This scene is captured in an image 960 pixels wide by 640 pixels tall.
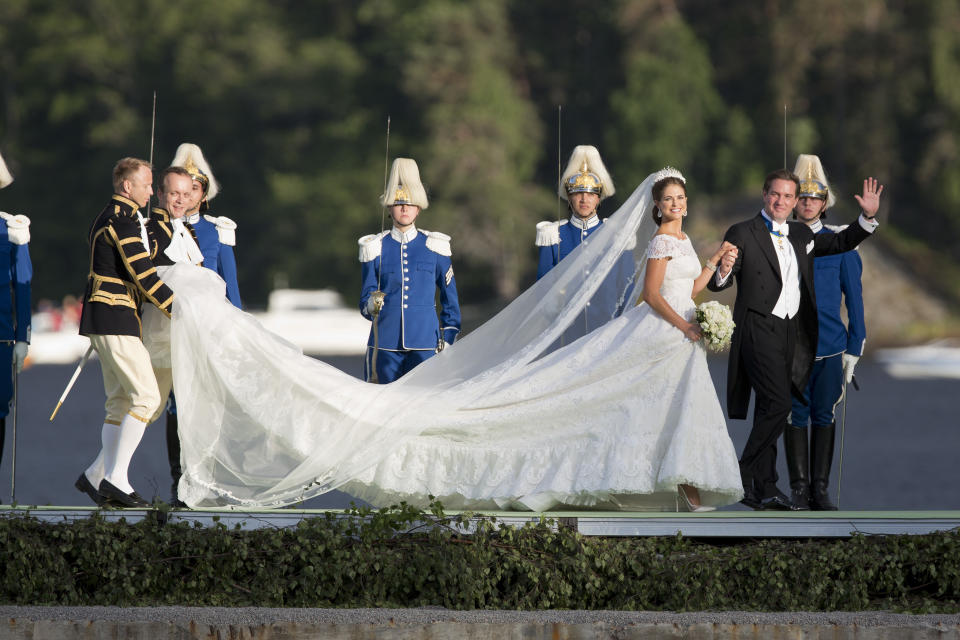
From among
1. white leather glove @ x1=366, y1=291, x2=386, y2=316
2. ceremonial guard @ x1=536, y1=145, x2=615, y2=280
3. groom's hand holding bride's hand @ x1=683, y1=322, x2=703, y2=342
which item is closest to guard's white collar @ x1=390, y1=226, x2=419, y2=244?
white leather glove @ x1=366, y1=291, x2=386, y2=316

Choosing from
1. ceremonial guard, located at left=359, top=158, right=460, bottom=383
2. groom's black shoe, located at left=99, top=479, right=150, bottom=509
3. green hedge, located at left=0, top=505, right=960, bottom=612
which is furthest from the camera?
ceremonial guard, located at left=359, top=158, right=460, bottom=383

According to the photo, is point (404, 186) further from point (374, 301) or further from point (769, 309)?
point (769, 309)

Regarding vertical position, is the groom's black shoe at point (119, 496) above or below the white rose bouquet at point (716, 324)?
below

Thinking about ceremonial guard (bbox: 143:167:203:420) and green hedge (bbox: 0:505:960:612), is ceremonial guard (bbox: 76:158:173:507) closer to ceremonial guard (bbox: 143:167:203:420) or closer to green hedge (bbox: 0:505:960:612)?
ceremonial guard (bbox: 143:167:203:420)

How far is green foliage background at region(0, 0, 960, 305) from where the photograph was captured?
42938 millimetres

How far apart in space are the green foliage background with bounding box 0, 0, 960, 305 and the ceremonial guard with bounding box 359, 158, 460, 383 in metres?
33.2

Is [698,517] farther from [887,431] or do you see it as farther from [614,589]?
[887,431]

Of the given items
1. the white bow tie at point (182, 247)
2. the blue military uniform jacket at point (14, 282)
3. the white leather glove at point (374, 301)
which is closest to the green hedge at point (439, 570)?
the blue military uniform jacket at point (14, 282)

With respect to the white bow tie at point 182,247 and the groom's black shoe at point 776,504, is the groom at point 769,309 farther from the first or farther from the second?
the white bow tie at point 182,247

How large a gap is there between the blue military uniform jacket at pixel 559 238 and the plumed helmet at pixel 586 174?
0.20 meters

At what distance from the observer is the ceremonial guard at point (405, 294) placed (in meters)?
8.71

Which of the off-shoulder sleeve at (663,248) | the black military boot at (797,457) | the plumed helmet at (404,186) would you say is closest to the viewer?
the off-shoulder sleeve at (663,248)

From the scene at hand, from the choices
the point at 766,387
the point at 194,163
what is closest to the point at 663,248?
the point at 766,387

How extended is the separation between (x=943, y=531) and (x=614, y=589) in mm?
1548
